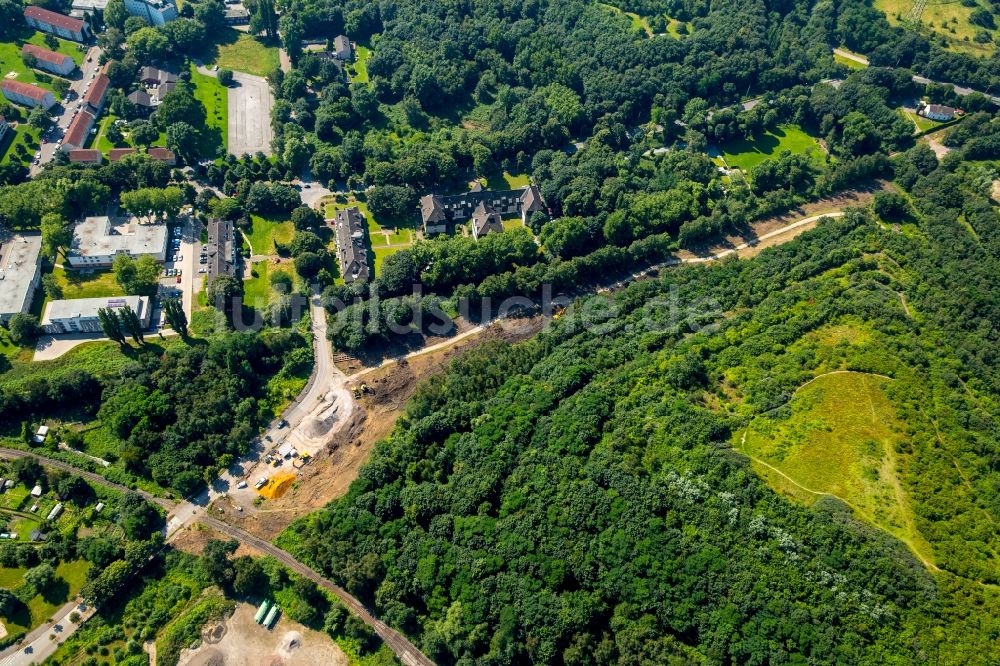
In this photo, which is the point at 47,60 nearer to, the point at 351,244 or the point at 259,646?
the point at 351,244

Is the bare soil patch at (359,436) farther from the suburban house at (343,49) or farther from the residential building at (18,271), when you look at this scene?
the suburban house at (343,49)

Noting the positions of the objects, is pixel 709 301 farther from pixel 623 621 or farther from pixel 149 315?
pixel 149 315

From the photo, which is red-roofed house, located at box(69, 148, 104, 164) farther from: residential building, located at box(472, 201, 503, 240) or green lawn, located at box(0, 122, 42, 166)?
residential building, located at box(472, 201, 503, 240)

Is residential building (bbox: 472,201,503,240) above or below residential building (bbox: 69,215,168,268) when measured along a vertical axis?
above

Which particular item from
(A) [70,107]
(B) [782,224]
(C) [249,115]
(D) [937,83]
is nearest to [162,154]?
(C) [249,115]

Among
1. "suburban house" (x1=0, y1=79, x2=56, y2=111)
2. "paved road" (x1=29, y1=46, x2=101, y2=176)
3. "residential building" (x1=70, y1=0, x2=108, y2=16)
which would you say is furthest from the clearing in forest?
"residential building" (x1=70, y1=0, x2=108, y2=16)
